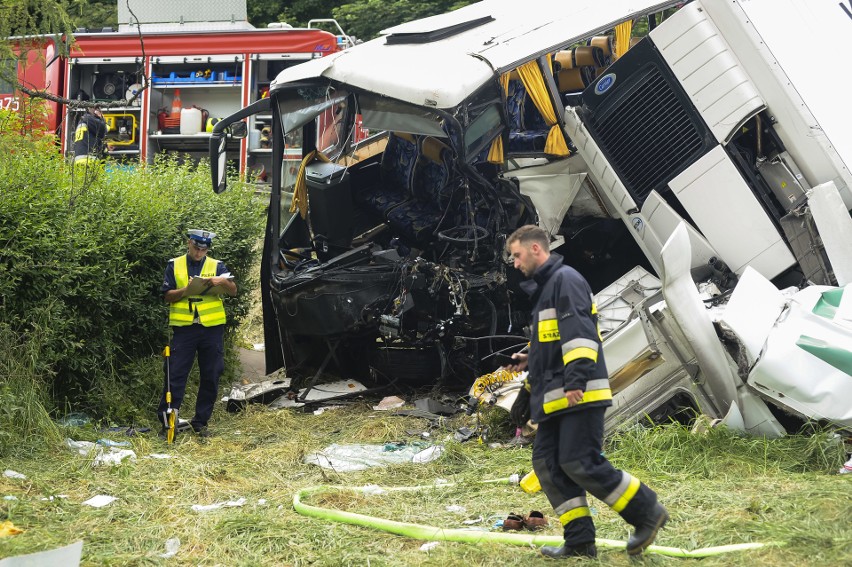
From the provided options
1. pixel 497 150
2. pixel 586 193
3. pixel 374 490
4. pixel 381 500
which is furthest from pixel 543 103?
pixel 381 500

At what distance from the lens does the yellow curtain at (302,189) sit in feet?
26.9

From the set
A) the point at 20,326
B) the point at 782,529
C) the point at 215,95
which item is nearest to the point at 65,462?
the point at 20,326

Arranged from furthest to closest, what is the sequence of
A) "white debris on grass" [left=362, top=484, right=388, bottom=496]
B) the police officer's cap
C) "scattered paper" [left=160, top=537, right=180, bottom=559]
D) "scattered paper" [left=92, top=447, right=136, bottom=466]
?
the police officer's cap < "scattered paper" [left=92, top=447, right=136, bottom=466] < "white debris on grass" [left=362, top=484, right=388, bottom=496] < "scattered paper" [left=160, top=537, right=180, bottom=559]

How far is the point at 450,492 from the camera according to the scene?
18.3 ft

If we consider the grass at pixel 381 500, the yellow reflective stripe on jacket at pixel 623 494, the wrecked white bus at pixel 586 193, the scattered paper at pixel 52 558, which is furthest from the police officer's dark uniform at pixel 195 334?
the yellow reflective stripe on jacket at pixel 623 494

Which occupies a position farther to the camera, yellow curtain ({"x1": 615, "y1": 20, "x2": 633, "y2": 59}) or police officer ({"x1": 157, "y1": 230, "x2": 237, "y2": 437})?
yellow curtain ({"x1": 615, "y1": 20, "x2": 633, "y2": 59})

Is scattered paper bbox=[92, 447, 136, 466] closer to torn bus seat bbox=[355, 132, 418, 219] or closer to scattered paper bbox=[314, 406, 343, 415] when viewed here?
scattered paper bbox=[314, 406, 343, 415]

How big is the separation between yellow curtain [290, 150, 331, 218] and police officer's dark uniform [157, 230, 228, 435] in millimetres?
1200

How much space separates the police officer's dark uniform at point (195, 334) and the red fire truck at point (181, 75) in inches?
247

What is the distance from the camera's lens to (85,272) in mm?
6824

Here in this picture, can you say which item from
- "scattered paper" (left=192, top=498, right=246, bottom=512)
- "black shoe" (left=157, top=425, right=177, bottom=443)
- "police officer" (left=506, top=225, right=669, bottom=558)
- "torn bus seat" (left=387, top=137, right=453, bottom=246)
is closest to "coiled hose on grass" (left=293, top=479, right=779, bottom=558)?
"police officer" (left=506, top=225, right=669, bottom=558)

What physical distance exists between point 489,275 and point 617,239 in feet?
4.05

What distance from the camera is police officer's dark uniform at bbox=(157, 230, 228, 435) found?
709 centimetres

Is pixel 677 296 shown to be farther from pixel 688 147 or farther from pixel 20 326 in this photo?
pixel 20 326
